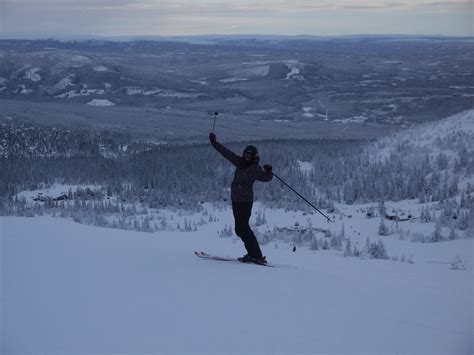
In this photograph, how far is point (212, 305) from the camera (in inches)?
196

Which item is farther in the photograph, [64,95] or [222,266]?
[64,95]

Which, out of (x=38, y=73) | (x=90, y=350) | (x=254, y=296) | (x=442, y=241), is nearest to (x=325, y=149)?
(x=442, y=241)

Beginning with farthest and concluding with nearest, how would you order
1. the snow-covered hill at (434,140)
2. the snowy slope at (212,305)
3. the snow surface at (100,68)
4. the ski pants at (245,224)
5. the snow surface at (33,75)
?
the snow surface at (100,68) < the snow surface at (33,75) < the snow-covered hill at (434,140) < the ski pants at (245,224) < the snowy slope at (212,305)

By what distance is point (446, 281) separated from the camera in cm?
666

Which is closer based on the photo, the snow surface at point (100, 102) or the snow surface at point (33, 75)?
the snow surface at point (100, 102)

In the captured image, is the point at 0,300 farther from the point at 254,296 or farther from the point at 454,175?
the point at 454,175

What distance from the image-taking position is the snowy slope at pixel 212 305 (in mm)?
4199

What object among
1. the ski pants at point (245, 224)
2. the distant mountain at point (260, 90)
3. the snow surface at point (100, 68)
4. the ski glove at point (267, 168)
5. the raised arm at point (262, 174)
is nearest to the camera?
the ski glove at point (267, 168)

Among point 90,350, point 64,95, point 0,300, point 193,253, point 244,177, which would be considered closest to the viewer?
point 90,350

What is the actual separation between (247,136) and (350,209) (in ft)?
70.8

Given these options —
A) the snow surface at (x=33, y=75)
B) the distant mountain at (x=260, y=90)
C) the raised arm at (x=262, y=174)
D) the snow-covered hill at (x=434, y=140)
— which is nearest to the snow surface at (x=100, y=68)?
the distant mountain at (x=260, y=90)

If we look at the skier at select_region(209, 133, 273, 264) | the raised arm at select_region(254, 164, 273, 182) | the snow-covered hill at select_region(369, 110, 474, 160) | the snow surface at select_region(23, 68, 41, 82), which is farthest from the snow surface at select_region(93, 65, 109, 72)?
the raised arm at select_region(254, 164, 273, 182)

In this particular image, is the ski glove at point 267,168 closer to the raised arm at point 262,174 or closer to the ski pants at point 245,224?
the raised arm at point 262,174

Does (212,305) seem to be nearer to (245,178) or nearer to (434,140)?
(245,178)
